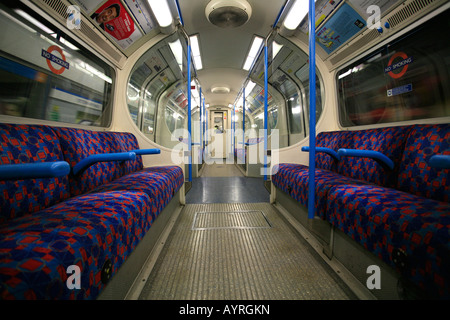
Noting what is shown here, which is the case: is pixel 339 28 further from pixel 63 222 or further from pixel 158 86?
pixel 158 86

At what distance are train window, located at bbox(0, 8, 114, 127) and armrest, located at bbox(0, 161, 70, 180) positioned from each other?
4.50ft

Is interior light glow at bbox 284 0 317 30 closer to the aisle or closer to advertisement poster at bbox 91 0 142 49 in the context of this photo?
advertisement poster at bbox 91 0 142 49

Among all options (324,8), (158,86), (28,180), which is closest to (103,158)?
(28,180)

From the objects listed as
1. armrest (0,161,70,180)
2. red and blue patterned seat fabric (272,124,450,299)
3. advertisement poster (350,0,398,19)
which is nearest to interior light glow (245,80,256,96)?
advertisement poster (350,0,398,19)

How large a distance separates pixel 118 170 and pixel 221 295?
6.07 ft

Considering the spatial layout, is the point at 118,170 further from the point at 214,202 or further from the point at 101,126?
the point at 214,202

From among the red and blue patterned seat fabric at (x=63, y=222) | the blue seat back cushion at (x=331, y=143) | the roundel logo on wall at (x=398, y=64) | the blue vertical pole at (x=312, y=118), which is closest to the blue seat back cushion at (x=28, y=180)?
the red and blue patterned seat fabric at (x=63, y=222)

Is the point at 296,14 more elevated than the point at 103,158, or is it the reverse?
the point at 296,14

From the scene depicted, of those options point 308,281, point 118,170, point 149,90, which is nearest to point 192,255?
point 308,281

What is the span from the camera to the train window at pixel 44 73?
151cm

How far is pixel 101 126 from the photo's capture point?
2855 millimetres

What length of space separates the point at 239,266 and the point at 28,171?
149 centimetres

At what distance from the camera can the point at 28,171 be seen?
0.67 m

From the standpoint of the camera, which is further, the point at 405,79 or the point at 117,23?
the point at 117,23
